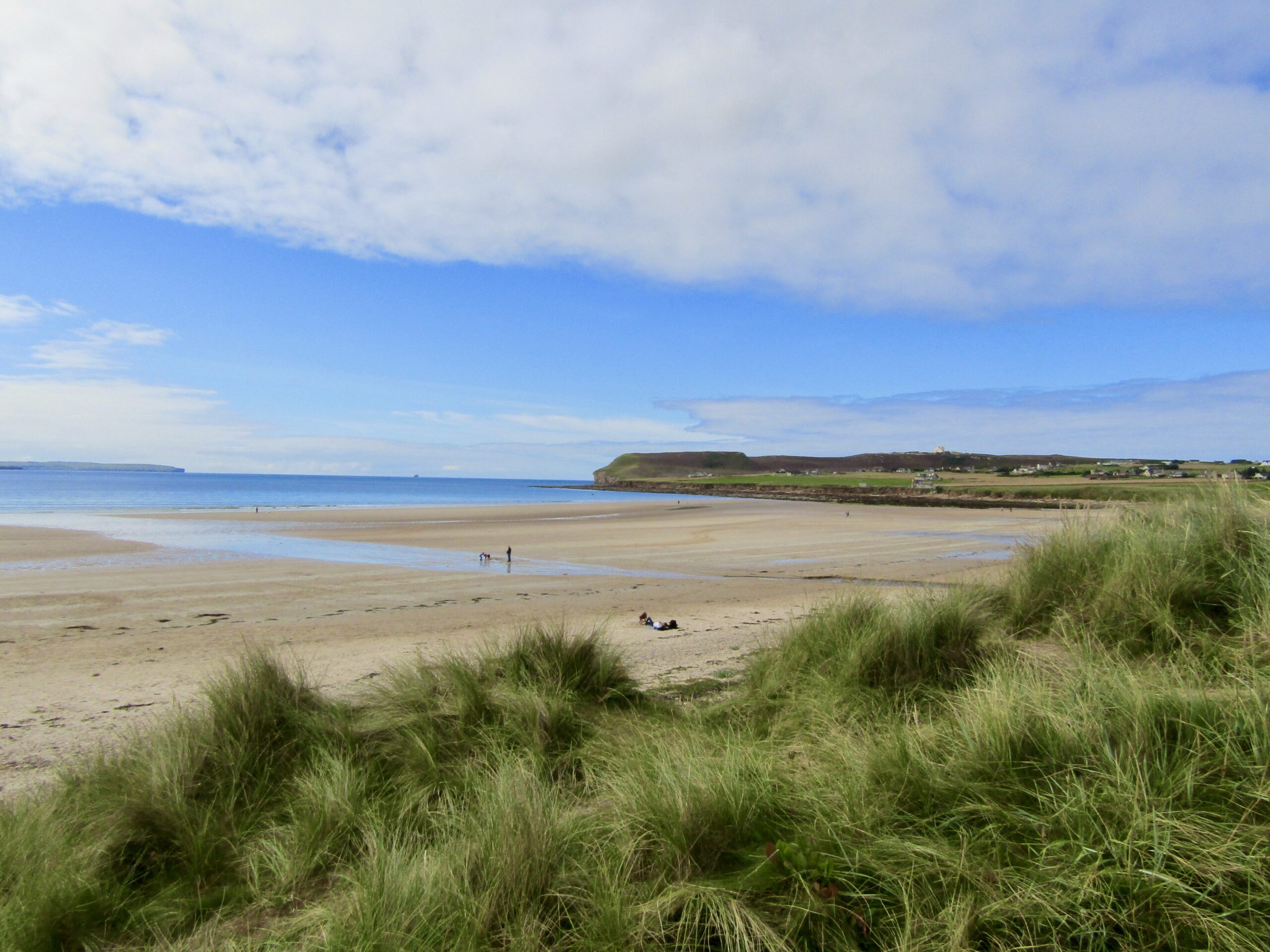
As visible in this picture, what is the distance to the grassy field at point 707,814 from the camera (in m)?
2.73

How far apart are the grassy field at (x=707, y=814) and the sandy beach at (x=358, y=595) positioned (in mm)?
1271

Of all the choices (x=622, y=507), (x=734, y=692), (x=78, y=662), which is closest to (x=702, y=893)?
(x=734, y=692)

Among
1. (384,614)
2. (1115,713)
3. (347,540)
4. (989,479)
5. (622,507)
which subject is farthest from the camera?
(989,479)

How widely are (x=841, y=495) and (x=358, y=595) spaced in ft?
239

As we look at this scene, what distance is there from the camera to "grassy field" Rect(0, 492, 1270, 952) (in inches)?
107

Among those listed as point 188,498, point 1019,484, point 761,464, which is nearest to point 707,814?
point 188,498

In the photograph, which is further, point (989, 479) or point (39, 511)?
Answer: point (989, 479)

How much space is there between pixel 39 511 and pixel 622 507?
41.6 metres

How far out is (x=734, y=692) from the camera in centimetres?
643

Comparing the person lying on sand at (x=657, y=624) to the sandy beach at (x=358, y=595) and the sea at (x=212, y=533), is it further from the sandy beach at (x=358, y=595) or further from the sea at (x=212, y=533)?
the sea at (x=212, y=533)

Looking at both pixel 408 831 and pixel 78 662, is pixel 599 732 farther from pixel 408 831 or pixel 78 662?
pixel 78 662

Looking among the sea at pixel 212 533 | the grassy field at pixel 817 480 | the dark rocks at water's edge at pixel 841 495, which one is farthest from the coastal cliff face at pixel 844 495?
the sea at pixel 212 533

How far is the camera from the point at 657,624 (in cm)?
1127

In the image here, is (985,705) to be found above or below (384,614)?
above
